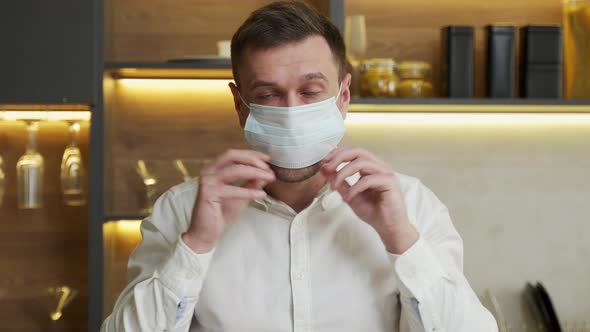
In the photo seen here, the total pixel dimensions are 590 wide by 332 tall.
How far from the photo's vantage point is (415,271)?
4.73 ft

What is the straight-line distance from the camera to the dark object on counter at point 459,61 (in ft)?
8.44

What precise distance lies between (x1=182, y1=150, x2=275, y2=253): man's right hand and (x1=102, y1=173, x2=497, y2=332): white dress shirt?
1.3 inches

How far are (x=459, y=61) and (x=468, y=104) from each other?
15 centimetres

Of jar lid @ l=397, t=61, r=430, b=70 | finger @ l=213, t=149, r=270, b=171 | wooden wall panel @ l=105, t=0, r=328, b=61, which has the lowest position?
finger @ l=213, t=149, r=270, b=171

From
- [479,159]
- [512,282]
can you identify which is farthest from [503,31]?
[512,282]

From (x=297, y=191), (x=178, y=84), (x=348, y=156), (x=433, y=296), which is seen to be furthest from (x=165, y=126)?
(x=433, y=296)

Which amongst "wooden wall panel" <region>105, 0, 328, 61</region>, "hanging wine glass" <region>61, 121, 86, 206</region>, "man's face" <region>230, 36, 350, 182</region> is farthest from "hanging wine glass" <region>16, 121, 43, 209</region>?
"man's face" <region>230, 36, 350, 182</region>

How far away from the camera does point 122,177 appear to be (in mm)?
2805

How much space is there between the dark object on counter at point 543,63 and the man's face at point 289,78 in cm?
121

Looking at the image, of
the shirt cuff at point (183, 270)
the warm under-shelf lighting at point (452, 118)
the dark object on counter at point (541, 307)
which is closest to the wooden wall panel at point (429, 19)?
the warm under-shelf lighting at point (452, 118)

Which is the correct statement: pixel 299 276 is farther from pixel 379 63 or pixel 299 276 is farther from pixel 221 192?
pixel 379 63

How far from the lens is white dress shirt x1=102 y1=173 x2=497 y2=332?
147 centimetres

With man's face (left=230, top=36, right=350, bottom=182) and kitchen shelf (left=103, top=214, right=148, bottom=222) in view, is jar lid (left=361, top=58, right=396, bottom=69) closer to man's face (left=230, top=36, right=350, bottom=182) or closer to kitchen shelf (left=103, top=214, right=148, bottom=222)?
kitchen shelf (left=103, top=214, right=148, bottom=222)

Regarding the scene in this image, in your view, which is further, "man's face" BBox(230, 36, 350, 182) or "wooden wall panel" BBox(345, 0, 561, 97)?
"wooden wall panel" BBox(345, 0, 561, 97)
